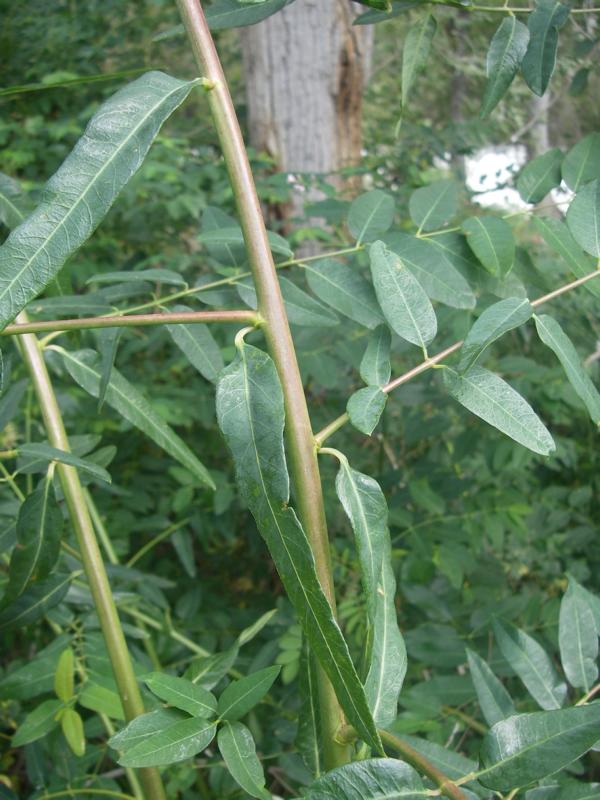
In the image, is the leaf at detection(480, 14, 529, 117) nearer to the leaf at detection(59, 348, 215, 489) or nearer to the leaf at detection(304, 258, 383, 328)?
the leaf at detection(304, 258, 383, 328)

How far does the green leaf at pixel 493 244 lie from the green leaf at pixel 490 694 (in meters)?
0.32

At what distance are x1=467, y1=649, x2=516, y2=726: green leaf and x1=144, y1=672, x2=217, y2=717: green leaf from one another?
0.76 feet

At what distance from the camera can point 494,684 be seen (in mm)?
670

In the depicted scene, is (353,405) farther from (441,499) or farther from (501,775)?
(441,499)

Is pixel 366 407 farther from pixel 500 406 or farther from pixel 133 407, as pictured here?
pixel 133 407

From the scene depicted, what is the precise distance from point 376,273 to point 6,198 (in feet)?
1.20

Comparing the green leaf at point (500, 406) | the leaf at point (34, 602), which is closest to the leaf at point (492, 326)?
the green leaf at point (500, 406)

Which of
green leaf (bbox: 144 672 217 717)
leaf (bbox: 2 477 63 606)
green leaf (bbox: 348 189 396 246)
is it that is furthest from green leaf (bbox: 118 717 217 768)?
green leaf (bbox: 348 189 396 246)

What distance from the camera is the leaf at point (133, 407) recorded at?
697 millimetres

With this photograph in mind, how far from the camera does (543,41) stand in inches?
26.2

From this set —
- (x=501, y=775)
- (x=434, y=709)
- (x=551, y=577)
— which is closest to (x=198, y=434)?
(x=551, y=577)

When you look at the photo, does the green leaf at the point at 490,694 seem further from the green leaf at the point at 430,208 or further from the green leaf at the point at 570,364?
the green leaf at the point at 430,208

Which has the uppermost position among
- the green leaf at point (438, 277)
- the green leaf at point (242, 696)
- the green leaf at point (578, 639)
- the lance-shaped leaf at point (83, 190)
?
the lance-shaped leaf at point (83, 190)

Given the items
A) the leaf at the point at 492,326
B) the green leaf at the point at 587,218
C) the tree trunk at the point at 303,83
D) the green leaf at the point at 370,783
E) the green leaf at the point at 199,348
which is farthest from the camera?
the tree trunk at the point at 303,83
